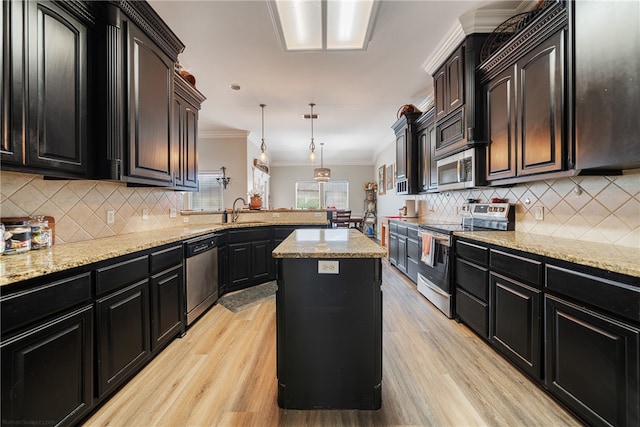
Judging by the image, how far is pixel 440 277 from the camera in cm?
281

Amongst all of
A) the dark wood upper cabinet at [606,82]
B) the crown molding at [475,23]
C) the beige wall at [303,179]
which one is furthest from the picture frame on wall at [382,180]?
the dark wood upper cabinet at [606,82]

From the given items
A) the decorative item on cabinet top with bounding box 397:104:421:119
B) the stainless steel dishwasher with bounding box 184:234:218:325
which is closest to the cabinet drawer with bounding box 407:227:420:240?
the decorative item on cabinet top with bounding box 397:104:421:119

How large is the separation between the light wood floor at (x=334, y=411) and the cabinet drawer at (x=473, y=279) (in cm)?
41

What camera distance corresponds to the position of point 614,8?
1368 mm

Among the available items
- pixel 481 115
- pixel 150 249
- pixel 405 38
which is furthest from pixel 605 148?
pixel 150 249

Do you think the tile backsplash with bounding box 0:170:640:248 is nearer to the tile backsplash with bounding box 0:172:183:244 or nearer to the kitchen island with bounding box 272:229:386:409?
the tile backsplash with bounding box 0:172:183:244

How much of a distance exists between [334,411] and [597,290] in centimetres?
150

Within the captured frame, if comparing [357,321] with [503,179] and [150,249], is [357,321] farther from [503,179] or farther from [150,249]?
[503,179]

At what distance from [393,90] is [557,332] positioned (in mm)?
3595

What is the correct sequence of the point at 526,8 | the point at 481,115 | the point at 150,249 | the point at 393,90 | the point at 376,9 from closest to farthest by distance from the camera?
the point at 150,249, the point at 376,9, the point at 526,8, the point at 481,115, the point at 393,90

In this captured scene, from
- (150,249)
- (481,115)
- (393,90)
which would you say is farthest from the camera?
(393,90)

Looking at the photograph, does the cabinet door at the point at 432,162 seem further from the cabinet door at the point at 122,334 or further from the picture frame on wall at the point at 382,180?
the picture frame on wall at the point at 382,180

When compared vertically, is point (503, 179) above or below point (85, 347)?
above

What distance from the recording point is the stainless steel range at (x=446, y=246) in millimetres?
2625
